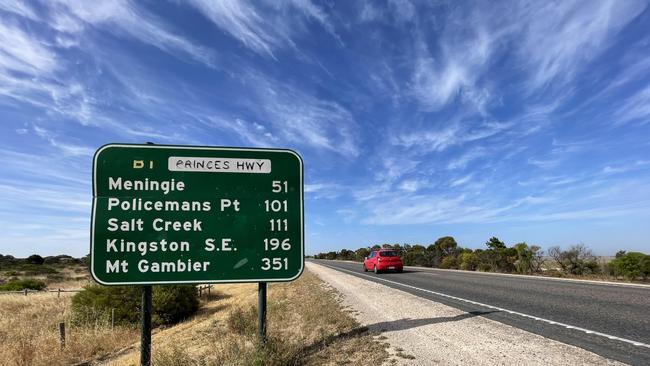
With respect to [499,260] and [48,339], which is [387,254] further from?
[48,339]

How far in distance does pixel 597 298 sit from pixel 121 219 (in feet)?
40.5

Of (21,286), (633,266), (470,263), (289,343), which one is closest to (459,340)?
(289,343)

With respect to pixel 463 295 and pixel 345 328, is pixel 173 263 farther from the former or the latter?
pixel 463 295

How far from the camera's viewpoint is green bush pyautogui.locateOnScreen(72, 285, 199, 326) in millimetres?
18103

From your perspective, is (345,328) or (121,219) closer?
(121,219)

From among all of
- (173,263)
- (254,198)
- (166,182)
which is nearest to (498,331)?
(254,198)

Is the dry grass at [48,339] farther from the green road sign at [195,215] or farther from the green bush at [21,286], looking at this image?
the green bush at [21,286]

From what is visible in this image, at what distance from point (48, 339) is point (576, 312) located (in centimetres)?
1569

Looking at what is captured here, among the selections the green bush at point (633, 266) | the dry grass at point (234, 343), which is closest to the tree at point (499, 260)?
the green bush at point (633, 266)

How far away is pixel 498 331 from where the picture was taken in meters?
7.41

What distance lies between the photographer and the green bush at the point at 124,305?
18.1 m

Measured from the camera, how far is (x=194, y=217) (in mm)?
5820

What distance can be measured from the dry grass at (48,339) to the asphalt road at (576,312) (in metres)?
10.9

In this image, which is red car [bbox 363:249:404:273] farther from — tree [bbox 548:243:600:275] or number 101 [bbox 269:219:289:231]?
number 101 [bbox 269:219:289:231]
